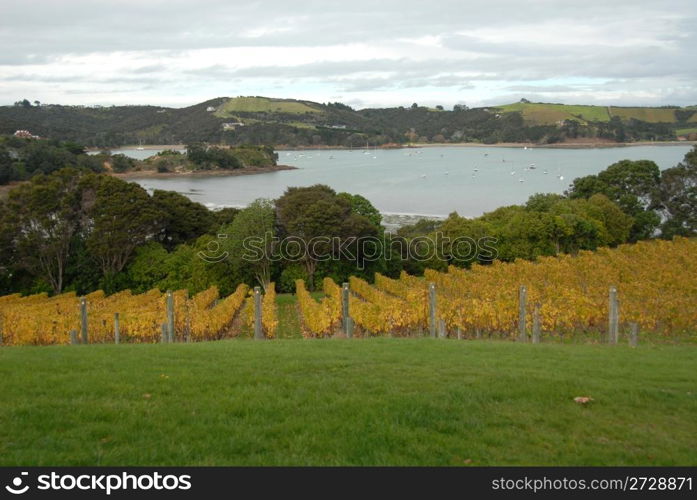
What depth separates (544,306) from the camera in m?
17.4

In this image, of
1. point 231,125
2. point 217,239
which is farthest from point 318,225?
point 231,125

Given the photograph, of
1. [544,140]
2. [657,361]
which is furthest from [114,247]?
[544,140]

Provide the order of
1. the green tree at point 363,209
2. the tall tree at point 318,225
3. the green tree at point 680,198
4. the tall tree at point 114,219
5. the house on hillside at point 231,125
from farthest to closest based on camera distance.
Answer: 1. the house on hillside at point 231,125
2. the green tree at point 680,198
3. the green tree at point 363,209
4. the tall tree at point 114,219
5. the tall tree at point 318,225

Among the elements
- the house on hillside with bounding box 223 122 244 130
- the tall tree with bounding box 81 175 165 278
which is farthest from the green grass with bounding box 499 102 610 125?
the tall tree with bounding box 81 175 165 278

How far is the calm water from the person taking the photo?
85.6m

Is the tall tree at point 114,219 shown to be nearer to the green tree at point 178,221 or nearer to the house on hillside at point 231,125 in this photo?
the green tree at point 178,221

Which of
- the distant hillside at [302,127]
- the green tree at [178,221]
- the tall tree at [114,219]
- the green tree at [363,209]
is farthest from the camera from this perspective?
the distant hillside at [302,127]

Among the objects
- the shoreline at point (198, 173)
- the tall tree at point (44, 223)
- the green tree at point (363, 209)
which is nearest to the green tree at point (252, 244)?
the green tree at point (363, 209)

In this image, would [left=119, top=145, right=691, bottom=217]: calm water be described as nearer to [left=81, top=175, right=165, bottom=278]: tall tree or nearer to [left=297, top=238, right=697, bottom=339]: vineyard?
[left=81, top=175, right=165, bottom=278]: tall tree

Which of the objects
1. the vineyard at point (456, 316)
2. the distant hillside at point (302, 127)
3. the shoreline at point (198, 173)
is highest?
the distant hillside at point (302, 127)

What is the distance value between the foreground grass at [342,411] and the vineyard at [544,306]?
660cm

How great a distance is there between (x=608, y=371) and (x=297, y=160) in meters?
167

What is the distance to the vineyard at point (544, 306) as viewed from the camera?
1670 cm

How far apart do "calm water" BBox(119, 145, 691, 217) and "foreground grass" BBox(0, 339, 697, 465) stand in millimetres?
64851
